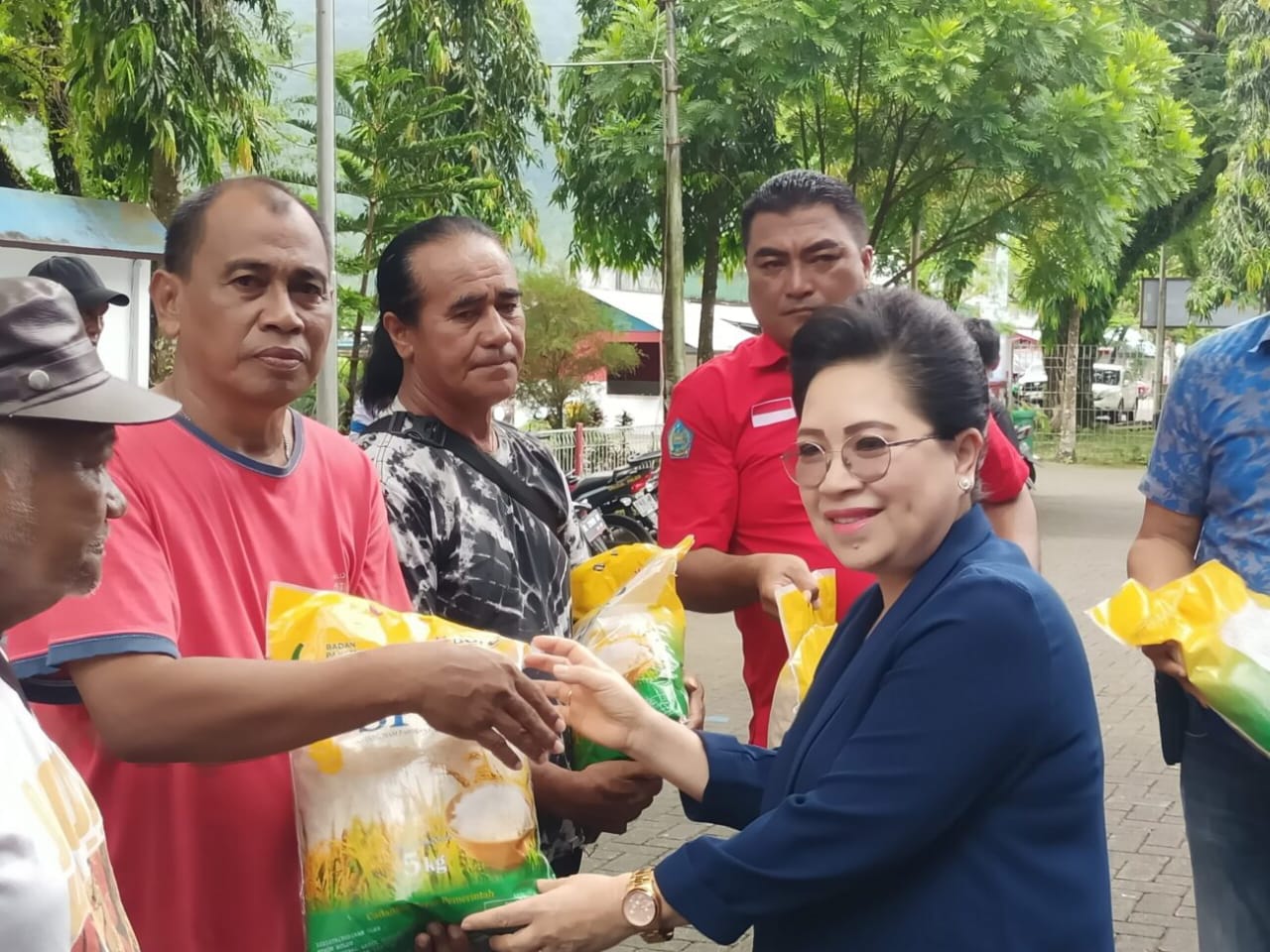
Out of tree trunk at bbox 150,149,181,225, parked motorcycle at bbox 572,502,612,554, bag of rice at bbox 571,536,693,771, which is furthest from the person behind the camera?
tree trunk at bbox 150,149,181,225

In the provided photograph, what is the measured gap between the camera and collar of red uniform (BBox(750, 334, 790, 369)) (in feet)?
11.0

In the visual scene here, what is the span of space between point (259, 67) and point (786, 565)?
12774mm

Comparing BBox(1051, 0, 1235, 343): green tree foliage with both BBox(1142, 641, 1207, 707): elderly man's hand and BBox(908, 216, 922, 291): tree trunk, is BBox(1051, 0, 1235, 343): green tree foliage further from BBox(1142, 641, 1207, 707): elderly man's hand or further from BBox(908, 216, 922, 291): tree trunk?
BBox(1142, 641, 1207, 707): elderly man's hand

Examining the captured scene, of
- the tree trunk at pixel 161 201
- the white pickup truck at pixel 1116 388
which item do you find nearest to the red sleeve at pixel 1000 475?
the tree trunk at pixel 161 201

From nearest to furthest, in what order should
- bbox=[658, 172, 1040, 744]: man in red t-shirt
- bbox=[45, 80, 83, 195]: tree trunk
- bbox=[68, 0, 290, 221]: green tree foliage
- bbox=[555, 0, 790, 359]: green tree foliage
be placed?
bbox=[658, 172, 1040, 744]: man in red t-shirt → bbox=[68, 0, 290, 221]: green tree foliage → bbox=[45, 80, 83, 195]: tree trunk → bbox=[555, 0, 790, 359]: green tree foliage

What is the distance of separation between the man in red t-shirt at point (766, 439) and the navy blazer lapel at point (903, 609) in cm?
109

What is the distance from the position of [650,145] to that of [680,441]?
15589 millimetres

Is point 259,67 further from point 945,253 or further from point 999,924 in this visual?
point 999,924

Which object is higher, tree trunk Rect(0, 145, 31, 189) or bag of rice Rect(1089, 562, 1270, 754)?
tree trunk Rect(0, 145, 31, 189)

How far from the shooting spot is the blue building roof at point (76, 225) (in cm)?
1310

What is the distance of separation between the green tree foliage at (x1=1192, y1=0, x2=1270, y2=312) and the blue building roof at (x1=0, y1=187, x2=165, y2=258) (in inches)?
619

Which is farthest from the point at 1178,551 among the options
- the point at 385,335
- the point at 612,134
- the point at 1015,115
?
the point at 612,134

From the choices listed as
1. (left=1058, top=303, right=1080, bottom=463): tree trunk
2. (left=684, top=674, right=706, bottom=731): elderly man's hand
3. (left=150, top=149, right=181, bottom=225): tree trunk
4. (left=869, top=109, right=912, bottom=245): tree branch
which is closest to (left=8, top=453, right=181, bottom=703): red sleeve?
(left=684, top=674, right=706, bottom=731): elderly man's hand

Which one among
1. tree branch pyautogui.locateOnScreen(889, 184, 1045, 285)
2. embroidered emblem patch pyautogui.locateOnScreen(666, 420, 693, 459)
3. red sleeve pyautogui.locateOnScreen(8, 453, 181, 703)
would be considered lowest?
red sleeve pyautogui.locateOnScreen(8, 453, 181, 703)
